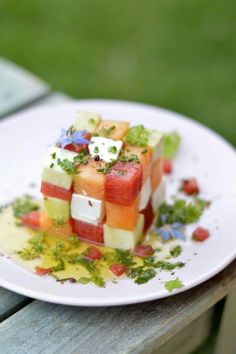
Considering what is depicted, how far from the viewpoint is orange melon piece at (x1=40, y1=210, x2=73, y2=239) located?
6.53 feet

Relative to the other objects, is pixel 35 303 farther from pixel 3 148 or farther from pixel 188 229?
pixel 3 148

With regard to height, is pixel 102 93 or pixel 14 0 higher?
pixel 14 0

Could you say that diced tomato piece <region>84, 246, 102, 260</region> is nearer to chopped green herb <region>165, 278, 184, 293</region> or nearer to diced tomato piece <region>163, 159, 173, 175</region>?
chopped green herb <region>165, 278, 184, 293</region>

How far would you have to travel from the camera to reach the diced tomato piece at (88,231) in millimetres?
1960

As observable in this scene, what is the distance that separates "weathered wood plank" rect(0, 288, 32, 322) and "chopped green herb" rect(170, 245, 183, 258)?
449 mm

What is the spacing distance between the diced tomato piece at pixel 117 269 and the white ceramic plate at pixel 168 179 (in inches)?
1.8

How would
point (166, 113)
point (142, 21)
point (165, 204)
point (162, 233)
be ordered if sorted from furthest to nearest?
point (142, 21) → point (166, 113) → point (165, 204) → point (162, 233)

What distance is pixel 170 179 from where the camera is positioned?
232cm

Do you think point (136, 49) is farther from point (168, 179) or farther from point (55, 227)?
point (55, 227)

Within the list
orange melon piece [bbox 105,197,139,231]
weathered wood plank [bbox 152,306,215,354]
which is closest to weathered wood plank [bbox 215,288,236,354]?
weathered wood plank [bbox 152,306,215,354]

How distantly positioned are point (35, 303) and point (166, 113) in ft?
3.31

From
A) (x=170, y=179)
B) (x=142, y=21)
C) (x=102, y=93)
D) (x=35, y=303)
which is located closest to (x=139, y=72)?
(x=102, y=93)

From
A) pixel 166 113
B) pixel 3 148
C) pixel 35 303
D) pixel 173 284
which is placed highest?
pixel 166 113

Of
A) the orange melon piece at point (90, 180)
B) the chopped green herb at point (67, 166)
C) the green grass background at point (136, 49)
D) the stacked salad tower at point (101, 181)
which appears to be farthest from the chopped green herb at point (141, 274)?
the green grass background at point (136, 49)
